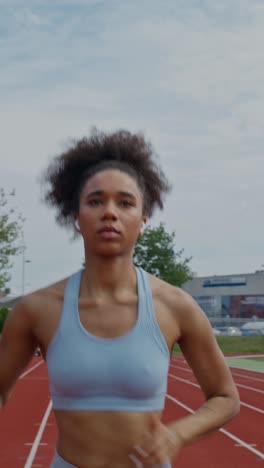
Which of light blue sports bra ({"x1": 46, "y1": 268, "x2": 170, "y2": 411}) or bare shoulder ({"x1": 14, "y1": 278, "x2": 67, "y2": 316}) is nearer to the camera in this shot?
light blue sports bra ({"x1": 46, "y1": 268, "x2": 170, "y2": 411})

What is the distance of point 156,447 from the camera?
2.35 meters

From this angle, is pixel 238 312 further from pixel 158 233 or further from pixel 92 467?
pixel 92 467

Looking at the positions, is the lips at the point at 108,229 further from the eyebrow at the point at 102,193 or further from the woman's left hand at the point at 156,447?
the woman's left hand at the point at 156,447

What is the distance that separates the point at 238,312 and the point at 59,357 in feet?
278

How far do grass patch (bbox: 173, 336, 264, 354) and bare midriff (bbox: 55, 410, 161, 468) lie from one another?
42.6m

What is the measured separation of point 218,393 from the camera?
104 inches

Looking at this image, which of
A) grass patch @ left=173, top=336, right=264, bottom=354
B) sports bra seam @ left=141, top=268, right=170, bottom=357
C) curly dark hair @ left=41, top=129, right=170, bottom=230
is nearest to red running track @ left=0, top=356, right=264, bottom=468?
curly dark hair @ left=41, top=129, right=170, bottom=230

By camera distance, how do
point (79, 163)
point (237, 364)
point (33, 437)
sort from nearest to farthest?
1. point (79, 163)
2. point (33, 437)
3. point (237, 364)

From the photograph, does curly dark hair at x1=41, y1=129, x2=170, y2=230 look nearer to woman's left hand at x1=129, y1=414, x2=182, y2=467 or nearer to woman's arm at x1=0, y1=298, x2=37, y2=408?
woman's arm at x1=0, y1=298, x2=37, y2=408

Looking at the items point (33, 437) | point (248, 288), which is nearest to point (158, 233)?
point (248, 288)

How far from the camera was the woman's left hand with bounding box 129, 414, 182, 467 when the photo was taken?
235 cm

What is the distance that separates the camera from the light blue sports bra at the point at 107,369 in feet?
8.00

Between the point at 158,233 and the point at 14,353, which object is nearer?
the point at 14,353

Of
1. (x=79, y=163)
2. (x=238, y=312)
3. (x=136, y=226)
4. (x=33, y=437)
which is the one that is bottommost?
(x=33, y=437)
